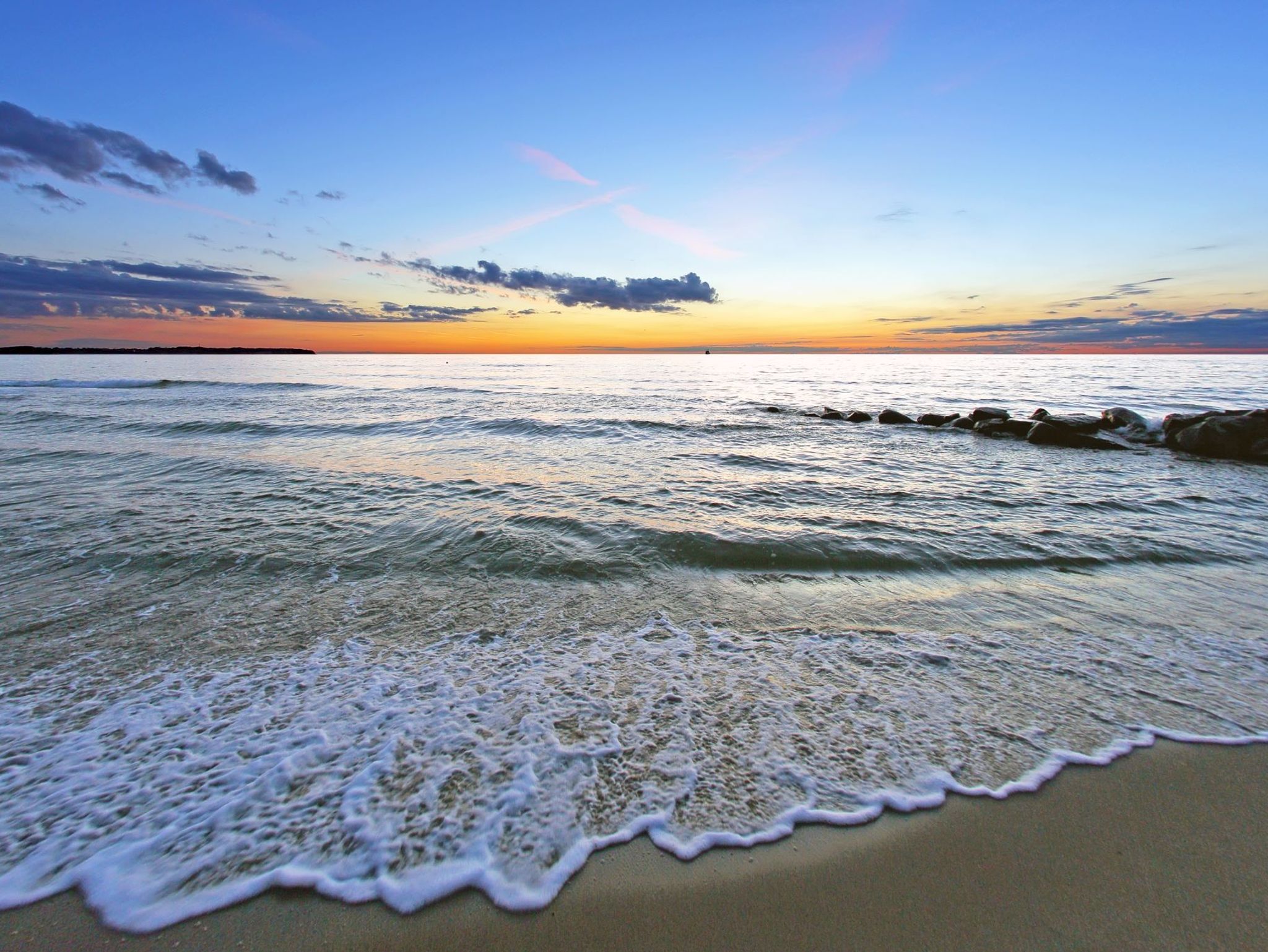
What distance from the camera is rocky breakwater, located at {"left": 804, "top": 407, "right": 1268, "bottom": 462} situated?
14531mm

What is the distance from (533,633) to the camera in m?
5.12

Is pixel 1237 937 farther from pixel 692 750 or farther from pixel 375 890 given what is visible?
pixel 375 890

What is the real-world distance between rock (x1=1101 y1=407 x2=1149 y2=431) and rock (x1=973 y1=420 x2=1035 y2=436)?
2.73 meters

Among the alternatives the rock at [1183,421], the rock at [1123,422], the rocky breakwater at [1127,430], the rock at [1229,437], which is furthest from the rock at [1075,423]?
the rock at [1229,437]

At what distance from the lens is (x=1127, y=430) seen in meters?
18.2

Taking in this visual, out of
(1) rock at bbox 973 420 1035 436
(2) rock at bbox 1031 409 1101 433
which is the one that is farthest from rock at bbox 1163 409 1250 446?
(1) rock at bbox 973 420 1035 436

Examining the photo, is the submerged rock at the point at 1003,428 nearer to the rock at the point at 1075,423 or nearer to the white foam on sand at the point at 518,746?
the rock at the point at 1075,423

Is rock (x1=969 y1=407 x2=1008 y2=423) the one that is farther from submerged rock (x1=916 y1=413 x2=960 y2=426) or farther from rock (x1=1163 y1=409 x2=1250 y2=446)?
rock (x1=1163 y1=409 x2=1250 y2=446)

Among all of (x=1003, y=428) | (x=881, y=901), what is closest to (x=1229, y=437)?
(x=1003, y=428)

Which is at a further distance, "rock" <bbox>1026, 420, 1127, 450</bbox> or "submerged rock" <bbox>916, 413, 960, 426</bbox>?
"submerged rock" <bbox>916, 413, 960, 426</bbox>

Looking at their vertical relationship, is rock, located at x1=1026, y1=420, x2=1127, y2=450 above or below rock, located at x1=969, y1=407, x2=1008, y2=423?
below

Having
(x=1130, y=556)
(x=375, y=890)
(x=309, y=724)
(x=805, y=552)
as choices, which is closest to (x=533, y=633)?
(x=309, y=724)

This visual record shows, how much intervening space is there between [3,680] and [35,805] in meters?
1.96

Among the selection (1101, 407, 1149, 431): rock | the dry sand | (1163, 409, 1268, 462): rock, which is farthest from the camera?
(1101, 407, 1149, 431): rock
